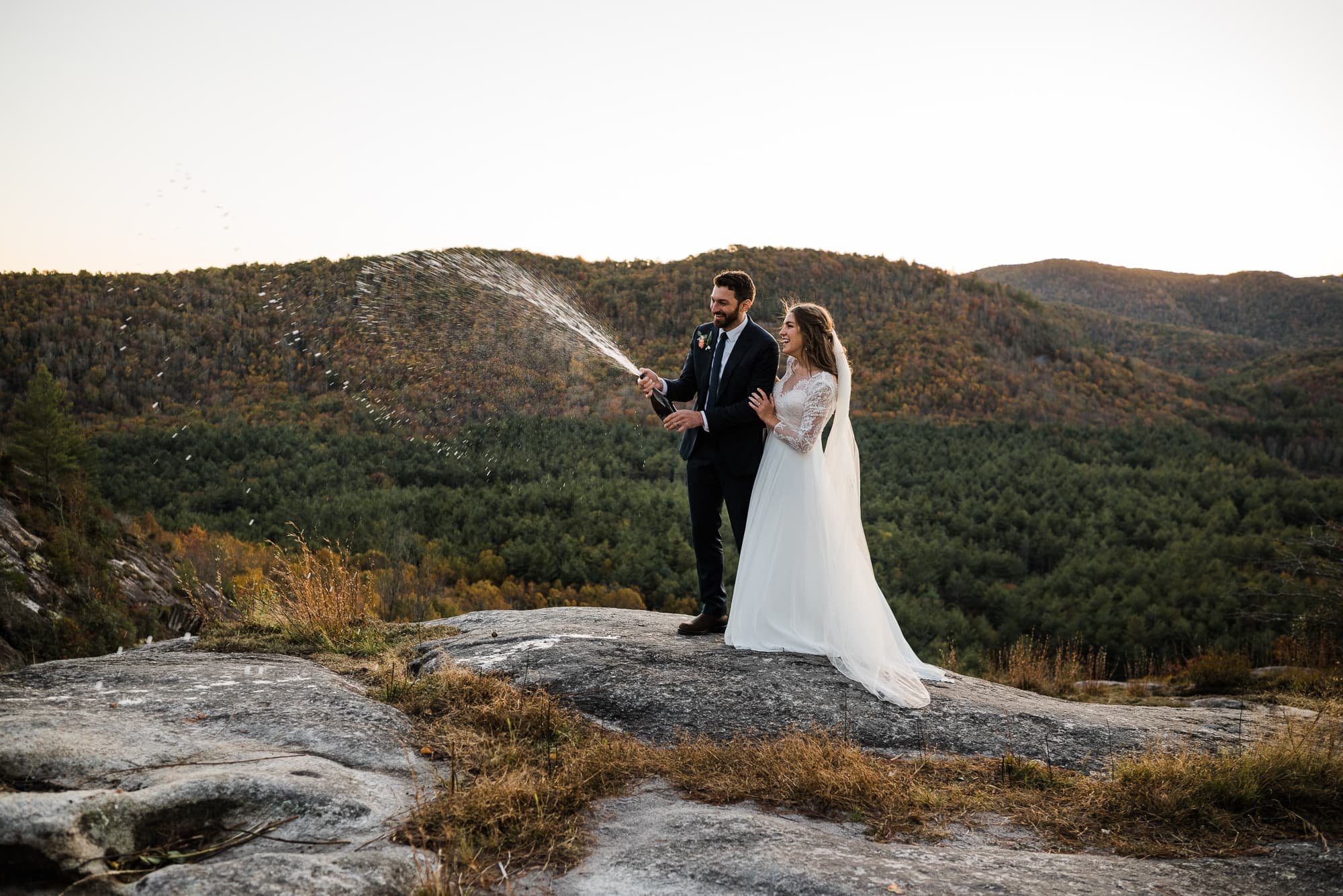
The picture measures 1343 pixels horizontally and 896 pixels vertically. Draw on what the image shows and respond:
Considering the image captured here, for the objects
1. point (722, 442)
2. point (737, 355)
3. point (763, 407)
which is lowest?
point (722, 442)

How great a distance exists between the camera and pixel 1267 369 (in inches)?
2616

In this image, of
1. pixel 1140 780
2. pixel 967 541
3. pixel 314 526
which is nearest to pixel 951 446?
pixel 967 541

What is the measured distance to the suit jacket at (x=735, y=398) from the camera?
235 inches

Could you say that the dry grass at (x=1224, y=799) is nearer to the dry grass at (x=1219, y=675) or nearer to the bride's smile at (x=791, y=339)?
the bride's smile at (x=791, y=339)

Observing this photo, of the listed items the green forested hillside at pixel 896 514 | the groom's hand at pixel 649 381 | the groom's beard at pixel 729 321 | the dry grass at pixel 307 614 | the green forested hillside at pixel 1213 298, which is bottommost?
the green forested hillside at pixel 896 514

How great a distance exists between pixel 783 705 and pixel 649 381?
2.38m

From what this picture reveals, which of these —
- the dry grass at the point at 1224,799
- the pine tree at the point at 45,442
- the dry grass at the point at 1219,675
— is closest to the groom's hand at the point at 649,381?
the dry grass at the point at 1224,799

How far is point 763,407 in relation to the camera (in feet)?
19.3

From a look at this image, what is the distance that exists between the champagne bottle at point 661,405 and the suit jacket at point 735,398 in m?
0.07

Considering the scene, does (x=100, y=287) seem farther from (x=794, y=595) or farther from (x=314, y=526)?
(x=794, y=595)

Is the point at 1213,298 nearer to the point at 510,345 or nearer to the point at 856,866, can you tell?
the point at 510,345

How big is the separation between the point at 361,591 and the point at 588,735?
3.56 m

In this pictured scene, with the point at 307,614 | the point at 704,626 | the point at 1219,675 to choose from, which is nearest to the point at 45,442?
the point at 307,614

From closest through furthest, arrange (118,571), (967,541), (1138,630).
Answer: (118,571) → (1138,630) → (967,541)
